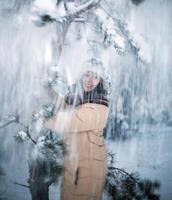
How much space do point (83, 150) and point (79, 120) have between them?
25 cm

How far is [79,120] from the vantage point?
11.5 ft

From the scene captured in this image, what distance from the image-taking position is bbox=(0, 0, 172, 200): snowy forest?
3.46m

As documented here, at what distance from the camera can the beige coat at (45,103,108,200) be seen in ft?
11.3

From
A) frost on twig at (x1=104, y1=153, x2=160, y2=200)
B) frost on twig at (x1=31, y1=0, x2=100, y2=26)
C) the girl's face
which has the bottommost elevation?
frost on twig at (x1=104, y1=153, x2=160, y2=200)

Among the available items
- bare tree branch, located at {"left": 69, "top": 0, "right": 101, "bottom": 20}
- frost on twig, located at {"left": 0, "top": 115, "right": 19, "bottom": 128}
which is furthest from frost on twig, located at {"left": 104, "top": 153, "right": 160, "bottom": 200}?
bare tree branch, located at {"left": 69, "top": 0, "right": 101, "bottom": 20}

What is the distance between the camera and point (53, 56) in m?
3.57

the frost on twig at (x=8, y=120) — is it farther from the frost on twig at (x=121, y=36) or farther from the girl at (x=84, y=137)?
the frost on twig at (x=121, y=36)

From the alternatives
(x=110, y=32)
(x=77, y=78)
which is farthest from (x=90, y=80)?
(x=110, y=32)

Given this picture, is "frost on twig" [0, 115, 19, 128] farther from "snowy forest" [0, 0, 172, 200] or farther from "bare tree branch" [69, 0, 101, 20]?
"bare tree branch" [69, 0, 101, 20]

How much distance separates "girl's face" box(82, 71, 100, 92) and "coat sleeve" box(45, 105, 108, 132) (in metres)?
0.17

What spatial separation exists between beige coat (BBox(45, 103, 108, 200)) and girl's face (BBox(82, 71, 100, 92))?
0.49 feet

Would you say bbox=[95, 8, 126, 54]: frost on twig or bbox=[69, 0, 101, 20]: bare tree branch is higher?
bbox=[69, 0, 101, 20]: bare tree branch

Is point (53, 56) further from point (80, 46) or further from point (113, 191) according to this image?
point (113, 191)

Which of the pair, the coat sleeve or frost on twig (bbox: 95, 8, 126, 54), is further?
frost on twig (bbox: 95, 8, 126, 54)
